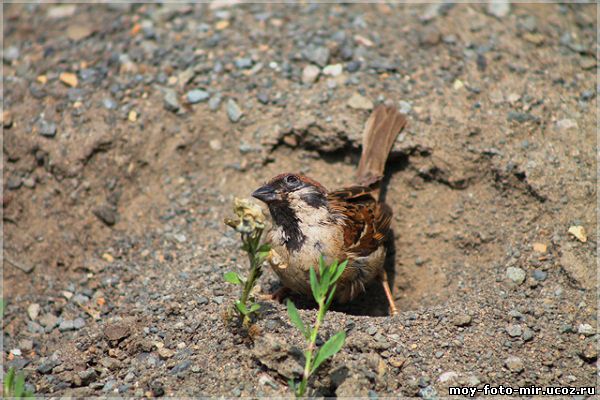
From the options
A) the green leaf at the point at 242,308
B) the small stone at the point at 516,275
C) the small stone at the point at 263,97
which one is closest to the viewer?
the green leaf at the point at 242,308

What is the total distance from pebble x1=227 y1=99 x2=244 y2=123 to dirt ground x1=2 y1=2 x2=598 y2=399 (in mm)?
18

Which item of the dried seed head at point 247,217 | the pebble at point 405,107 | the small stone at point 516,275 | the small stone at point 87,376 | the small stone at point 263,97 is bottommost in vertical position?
the small stone at point 516,275

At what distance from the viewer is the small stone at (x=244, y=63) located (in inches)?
231

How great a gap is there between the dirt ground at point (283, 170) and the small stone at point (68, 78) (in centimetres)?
2

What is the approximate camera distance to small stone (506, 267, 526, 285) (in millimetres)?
4656

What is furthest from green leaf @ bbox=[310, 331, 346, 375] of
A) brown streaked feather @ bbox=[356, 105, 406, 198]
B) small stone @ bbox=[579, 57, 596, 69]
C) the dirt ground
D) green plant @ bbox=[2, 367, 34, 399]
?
small stone @ bbox=[579, 57, 596, 69]

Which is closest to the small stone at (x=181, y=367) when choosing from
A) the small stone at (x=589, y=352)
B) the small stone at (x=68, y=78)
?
the small stone at (x=589, y=352)

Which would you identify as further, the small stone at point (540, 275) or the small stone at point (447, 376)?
the small stone at point (540, 275)

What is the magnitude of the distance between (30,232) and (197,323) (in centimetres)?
197

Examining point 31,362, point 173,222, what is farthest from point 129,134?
point 31,362

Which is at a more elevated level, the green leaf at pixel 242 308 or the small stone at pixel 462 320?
the green leaf at pixel 242 308

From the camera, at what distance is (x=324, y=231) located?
4.54 meters

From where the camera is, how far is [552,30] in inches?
241

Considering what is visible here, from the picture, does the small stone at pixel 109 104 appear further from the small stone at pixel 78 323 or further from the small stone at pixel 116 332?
the small stone at pixel 116 332
